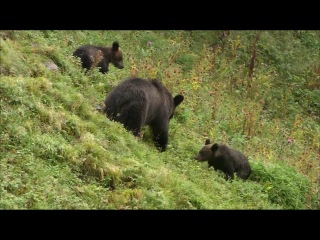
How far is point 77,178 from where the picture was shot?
6.53m

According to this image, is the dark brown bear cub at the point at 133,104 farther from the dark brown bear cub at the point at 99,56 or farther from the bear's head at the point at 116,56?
the bear's head at the point at 116,56

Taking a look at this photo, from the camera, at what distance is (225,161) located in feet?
36.0

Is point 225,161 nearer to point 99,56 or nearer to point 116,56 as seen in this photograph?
point 99,56

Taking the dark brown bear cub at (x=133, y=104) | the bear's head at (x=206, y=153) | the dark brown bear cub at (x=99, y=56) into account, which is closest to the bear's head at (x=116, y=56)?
the dark brown bear cub at (x=99, y=56)

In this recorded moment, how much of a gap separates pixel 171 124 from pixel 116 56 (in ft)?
9.68

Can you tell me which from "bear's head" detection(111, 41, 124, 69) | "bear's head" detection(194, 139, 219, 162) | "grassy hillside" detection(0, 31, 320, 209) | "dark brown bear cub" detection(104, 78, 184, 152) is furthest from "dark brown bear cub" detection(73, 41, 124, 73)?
"bear's head" detection(194, 139, 219, 162)

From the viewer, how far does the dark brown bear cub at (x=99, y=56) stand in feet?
40.1

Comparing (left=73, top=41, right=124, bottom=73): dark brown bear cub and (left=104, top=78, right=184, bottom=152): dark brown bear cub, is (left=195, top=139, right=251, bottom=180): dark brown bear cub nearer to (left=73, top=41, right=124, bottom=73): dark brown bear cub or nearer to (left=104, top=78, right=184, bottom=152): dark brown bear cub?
(left=104, top=78, right=184, bottom=152): dark brown bear cub

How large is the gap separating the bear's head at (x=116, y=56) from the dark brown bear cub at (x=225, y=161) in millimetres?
4353

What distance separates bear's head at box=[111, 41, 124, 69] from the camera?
45.6 ft

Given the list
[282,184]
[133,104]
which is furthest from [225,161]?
[133,104]
